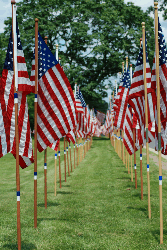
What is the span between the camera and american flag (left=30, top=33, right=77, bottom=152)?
334 inches

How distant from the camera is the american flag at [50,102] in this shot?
8.49 m

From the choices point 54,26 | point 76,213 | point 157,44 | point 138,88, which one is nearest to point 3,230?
point 76,213

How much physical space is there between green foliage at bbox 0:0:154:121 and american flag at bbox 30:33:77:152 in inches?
1347

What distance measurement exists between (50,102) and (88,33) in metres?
39.4

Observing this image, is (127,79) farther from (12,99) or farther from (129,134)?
(12,99)

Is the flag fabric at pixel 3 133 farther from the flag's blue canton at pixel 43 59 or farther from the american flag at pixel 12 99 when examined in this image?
the flag's blue canton at pixel 43 59

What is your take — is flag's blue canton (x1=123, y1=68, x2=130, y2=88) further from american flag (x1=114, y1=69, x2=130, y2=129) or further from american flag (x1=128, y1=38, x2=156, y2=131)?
american flag (x1=128, y1=38, x2=156, y2=131)

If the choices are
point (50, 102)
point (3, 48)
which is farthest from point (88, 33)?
point (50, 102)

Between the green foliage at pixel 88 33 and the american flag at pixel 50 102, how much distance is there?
34.2m

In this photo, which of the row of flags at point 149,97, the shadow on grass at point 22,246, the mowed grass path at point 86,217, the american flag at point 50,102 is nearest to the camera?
the shadow on grass at point 22,246

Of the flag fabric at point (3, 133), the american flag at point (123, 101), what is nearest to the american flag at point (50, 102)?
the flag fabric at point (3, 133)

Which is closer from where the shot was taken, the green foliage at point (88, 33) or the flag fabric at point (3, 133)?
the flag fabric at point (3, 133)

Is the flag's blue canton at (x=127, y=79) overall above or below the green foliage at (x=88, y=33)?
below

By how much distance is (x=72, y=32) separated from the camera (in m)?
44.1
